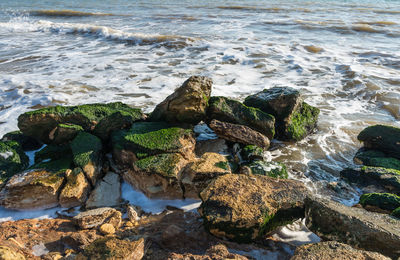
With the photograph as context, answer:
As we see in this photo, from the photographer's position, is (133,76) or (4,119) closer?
(4,119)

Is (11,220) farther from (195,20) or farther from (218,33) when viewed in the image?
(195,20)

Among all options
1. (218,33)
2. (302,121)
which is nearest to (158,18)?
(218,33)

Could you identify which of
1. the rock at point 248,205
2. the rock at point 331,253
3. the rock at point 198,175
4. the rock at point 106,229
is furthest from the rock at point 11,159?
the rock at point 331,253

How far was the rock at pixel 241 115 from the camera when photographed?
4.41m

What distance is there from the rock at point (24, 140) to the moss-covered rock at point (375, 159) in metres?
4.80

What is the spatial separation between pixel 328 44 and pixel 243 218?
10426 millimetres

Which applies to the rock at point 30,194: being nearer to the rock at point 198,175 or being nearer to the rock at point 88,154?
the rock at point 88,154

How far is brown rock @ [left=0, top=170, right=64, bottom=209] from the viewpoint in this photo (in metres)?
3.25

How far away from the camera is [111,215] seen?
3.02 metres

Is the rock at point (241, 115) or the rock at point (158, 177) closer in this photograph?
the rock at point (158, 177)

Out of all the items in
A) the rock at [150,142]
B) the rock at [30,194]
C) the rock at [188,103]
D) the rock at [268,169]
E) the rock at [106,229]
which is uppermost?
the rock at [188,103]

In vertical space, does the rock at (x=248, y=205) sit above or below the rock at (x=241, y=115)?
below

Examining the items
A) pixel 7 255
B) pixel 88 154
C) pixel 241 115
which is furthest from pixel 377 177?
pixel 7 255

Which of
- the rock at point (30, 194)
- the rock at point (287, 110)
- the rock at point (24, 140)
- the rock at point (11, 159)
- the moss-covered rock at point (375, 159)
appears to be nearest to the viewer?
the rock at point (30, 194)
